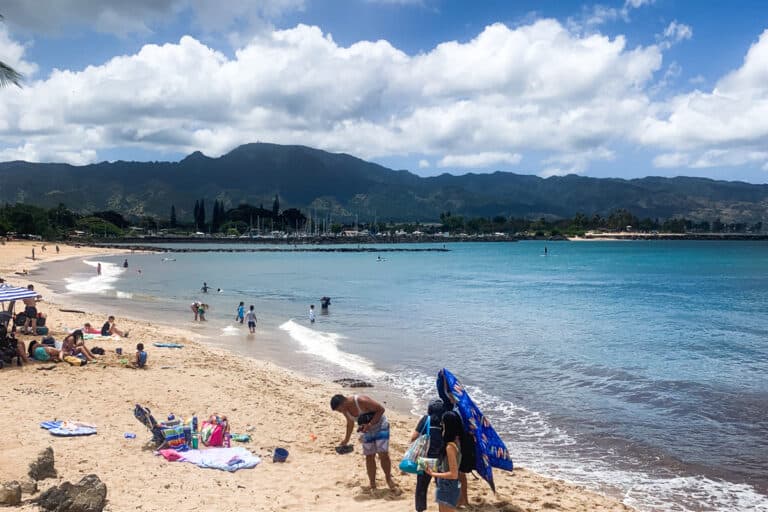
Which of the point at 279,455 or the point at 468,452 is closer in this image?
the point at 468,452

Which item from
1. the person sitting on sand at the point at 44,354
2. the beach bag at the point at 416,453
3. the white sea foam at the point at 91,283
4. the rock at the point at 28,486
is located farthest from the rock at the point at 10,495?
the white sea foam at the point at 91,283

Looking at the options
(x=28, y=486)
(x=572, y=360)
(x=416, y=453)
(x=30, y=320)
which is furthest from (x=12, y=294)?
(x=572, y=360)

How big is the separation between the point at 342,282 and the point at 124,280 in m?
21.3

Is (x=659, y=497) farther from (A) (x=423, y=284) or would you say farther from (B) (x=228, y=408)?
(A) (x=423, y=284)

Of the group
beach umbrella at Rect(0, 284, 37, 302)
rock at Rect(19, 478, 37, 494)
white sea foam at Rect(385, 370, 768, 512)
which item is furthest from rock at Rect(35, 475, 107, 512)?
beach umbrella at Rect(0, 284, 37, 302)

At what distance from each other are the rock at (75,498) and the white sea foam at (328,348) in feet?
40.1

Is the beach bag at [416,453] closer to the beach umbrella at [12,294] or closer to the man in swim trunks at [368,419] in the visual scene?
the man in swim trunks at [368,419]

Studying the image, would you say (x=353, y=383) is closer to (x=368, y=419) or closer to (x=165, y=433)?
(x=165, y=433)

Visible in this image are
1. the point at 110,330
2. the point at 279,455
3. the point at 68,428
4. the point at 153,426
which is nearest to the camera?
the point at 279,455

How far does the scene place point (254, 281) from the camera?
61875mm

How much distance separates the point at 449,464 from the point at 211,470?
4406 mm

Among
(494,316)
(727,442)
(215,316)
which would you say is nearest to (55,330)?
(215,316)

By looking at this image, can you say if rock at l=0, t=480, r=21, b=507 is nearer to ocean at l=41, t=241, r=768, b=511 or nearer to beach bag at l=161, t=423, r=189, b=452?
beach bag at l=161, t=423, r=189, b=452

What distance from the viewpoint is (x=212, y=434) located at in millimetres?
10203
